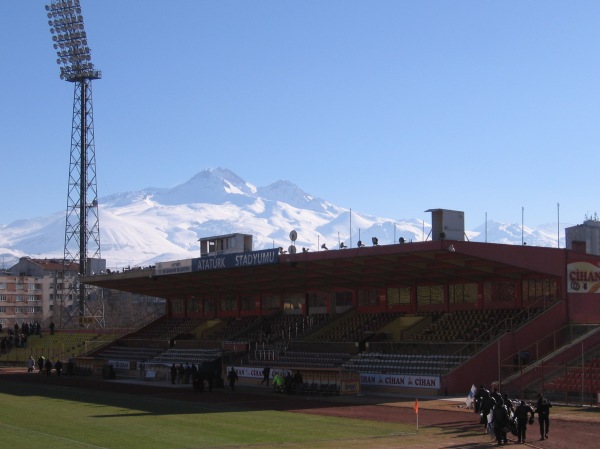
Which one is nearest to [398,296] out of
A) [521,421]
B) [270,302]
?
[270,302]

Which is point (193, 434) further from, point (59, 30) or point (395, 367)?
point (59, 30)

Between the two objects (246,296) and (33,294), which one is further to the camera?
(33,294)

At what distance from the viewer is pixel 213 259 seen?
193ft

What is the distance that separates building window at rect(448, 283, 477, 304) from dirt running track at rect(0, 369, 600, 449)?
991 cm

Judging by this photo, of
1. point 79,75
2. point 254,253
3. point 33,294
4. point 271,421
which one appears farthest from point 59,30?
point 33,294

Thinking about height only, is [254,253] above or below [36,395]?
above

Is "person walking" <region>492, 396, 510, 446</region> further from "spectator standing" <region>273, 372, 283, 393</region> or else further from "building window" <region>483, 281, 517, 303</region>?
"building window" <region>483, 281, 517, 303</region>

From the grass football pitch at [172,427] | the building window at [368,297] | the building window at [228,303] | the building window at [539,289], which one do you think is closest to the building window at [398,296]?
the building window at [368,297]

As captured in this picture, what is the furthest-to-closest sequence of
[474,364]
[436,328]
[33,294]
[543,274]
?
[33,294]
[436,328]
[543,274]
[474,364]

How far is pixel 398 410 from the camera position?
121ft

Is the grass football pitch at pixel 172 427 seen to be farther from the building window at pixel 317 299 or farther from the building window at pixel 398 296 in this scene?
the building window at pixel 317 299

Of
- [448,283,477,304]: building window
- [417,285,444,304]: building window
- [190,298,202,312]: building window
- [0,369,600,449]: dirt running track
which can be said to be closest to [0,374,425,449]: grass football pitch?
[0,369,600,449]: dirt running track

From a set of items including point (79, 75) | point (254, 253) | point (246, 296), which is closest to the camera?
point (254, 253)

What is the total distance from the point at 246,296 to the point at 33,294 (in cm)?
10742
